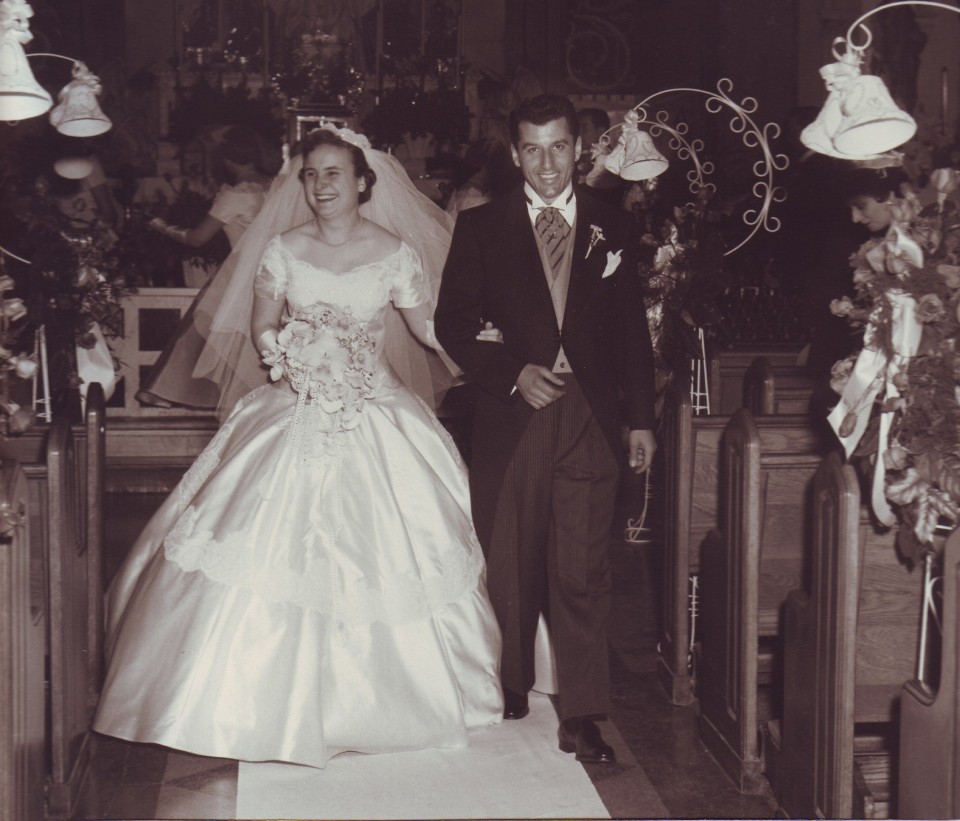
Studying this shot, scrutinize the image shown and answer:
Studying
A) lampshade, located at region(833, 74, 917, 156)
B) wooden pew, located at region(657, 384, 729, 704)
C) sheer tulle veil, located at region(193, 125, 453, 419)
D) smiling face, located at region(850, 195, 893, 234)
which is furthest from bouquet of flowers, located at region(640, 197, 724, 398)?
lampshade, located at region(833, 74, 917, 156)

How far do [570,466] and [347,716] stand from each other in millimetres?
1086

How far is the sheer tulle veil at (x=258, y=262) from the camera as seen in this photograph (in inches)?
194

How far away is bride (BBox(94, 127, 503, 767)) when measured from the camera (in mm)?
4016

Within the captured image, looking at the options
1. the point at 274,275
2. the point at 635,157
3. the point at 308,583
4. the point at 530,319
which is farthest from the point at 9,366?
the point at 635,157

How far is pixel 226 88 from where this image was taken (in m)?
12.0

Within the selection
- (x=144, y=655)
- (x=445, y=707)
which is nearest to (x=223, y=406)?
(x=144, y=655)

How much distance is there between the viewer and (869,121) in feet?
11.1

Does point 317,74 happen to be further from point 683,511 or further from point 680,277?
point 683,511

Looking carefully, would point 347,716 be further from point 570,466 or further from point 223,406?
point 223,406

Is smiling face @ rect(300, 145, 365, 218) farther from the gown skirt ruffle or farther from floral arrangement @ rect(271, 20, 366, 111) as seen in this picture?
floral arrangement @ rect(271, 20, 366, 111)

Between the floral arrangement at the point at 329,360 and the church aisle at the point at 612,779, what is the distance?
1209 mm

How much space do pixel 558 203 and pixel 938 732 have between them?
6.69 ft

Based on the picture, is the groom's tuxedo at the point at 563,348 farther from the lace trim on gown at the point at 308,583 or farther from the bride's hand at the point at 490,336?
the lace trim on gown at the point at 308,583

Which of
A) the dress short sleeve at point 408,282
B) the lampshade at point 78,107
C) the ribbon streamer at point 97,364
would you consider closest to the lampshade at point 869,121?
the dress short sleeve at point 408,282
